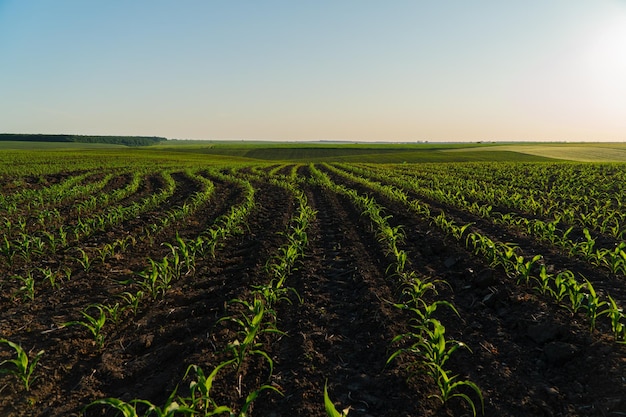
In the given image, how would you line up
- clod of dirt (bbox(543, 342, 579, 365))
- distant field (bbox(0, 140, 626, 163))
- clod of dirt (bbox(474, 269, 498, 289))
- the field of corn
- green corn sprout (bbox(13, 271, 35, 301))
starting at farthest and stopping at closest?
distant field (bbox(0, 140, 626, 163))
clod of dirt (bbox(474, 269, 498, 289))
green corn sprout (bbox(13, 271, 35, 301))
clod of dirt (bbox(543, 342, 579, 365))
the field of corn

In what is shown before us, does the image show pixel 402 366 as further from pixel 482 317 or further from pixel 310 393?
pixel 482 317

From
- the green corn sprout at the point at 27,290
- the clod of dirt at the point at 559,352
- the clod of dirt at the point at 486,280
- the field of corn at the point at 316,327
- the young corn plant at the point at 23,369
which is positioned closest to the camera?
→ the field of corn at the point at 316,327

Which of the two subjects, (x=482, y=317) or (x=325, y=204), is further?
(x=325, y=204)

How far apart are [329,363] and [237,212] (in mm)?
7591

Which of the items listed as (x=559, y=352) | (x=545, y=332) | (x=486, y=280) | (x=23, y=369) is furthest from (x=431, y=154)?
(x=23, y=369)

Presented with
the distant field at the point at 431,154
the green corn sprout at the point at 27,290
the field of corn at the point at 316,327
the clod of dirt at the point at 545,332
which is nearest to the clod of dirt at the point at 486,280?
the field of corn at the point at 316,327

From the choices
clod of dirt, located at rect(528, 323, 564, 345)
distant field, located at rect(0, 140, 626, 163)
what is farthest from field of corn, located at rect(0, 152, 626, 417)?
distant field, located at rect(0, 140, 626, 163)

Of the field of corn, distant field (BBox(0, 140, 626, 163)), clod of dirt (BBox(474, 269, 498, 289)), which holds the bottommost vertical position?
the field of corn

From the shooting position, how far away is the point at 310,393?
11.3 feet

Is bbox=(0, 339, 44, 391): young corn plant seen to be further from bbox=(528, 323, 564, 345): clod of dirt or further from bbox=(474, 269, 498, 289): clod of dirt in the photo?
bbox=(474, 269, 498, 289): clod of dirt

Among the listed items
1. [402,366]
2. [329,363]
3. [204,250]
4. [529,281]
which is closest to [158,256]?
[204,250]

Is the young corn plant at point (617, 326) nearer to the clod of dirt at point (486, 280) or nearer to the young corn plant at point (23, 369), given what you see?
the clod of dirt at point (486, 280)

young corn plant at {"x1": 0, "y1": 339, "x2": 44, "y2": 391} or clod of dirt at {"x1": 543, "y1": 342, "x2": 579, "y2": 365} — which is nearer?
young corn plant at {"x1": 0, "y1": 339, "x2": 44, "y2": 391}

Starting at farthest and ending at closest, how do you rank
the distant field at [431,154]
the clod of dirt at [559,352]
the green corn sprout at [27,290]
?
the distant field at [431,154] → the green corn sprout at [27,290] → the clod of dirt at [559,352]
